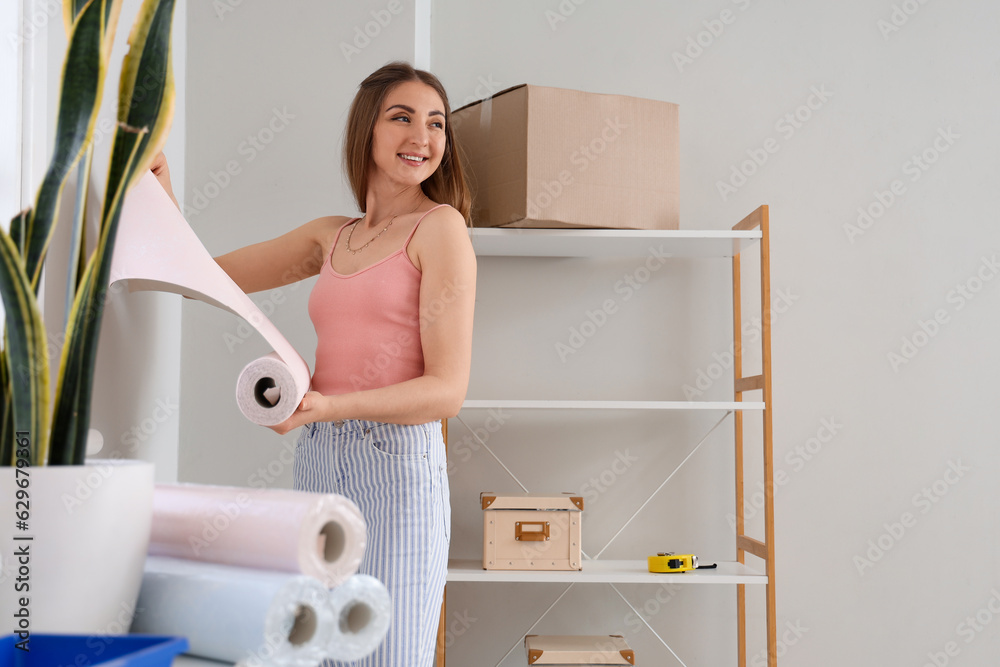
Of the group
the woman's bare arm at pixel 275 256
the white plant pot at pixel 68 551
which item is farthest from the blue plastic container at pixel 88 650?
the woman's bare arm at pixel 275 256

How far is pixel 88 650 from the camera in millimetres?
391

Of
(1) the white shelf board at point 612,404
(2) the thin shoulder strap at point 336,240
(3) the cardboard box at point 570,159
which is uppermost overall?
(3) the cardboard box at point 570,159

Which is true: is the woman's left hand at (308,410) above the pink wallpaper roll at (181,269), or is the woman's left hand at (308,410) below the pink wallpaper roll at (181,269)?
below

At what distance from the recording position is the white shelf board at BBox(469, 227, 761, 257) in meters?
1.87

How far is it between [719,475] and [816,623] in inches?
18.3

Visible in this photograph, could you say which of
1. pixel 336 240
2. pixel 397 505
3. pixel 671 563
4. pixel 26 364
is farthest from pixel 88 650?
pixel 671 563

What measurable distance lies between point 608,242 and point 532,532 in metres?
0.72

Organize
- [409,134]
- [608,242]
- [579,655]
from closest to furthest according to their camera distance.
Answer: [409,134]
[579,655]
[608,242]

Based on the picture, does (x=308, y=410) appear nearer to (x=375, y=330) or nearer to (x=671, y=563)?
(x=375, y=330)

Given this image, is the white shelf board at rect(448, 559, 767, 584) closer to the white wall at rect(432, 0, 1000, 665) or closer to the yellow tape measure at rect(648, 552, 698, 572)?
the yellow tape measure at rect(648, 552, 698, 572)

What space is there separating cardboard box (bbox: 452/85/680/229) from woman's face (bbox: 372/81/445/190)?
1.62 feet

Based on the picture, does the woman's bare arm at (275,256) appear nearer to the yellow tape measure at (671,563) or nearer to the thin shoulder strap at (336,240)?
the thin shoulder strap at (336,240)

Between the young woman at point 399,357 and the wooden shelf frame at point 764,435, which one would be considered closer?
the young woman at point 399,357

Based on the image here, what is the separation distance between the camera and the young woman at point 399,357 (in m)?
1.08
